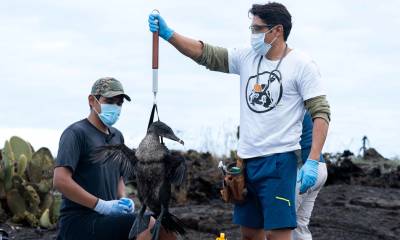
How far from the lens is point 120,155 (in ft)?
20.7

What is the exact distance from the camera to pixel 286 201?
6645 millimetres

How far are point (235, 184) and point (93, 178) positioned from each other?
117 centimetres

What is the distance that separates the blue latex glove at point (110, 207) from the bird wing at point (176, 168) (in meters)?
1.10

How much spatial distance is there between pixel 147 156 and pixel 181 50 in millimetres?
1415

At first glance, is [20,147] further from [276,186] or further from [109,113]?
[276,186]

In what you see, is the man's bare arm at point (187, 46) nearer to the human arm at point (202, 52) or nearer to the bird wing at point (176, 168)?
the human arm at point (202, 52)

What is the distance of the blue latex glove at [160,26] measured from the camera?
6715 millimetres

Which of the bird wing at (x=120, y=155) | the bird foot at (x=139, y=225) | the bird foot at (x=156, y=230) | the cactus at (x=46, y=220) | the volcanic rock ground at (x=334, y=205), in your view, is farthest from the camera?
the cactus at (x=46, y=220)

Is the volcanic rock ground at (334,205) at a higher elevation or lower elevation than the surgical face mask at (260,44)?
lower

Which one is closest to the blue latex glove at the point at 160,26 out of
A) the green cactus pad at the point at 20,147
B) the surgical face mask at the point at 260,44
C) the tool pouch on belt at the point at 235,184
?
the surgical face mask at the point at 260,44

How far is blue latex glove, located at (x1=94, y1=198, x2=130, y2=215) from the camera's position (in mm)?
6926

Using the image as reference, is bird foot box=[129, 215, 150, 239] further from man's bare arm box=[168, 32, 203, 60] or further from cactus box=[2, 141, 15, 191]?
cactus box=[2, 141, 15, 191]

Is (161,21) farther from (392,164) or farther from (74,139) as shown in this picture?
(392,164)

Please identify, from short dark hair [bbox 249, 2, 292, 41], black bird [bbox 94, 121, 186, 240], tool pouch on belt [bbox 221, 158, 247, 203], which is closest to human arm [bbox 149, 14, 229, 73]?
short dark hair [bbox 249, 2, 292, 41]
